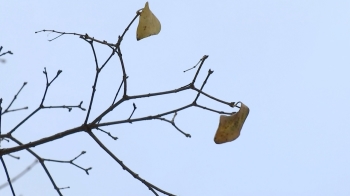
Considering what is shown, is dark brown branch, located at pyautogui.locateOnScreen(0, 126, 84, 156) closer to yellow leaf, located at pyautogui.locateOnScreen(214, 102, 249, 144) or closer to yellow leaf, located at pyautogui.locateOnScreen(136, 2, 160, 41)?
yellow leaf, located at pyautogui.locateOnScreen(136, 2, 160, 41)

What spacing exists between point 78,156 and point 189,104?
3.01 ft

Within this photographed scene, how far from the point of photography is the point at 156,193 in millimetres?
2354

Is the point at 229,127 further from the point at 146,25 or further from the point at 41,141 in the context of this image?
the point at 41,141

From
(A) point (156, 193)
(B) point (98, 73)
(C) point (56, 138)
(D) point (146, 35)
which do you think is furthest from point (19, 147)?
(D) point (146, 35)

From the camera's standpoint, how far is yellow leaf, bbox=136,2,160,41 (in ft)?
7.95

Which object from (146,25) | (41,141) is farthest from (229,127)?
(41,141)

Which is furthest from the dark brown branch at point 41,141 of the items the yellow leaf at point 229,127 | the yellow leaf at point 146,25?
the yellow leaf at point 229,127

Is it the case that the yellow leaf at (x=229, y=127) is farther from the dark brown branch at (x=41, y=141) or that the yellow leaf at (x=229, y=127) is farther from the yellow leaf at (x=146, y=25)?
the dark brown branch at (x=41, y=141)

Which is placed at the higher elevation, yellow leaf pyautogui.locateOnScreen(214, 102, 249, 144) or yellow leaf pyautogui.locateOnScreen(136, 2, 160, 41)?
yellow leaf pyautogui.locateOnScreen(136, 2, 160, 41)

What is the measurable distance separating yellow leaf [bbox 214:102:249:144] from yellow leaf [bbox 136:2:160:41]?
65 centimetres

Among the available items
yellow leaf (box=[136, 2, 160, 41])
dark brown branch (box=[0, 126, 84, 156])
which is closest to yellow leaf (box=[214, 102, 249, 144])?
yellow leaf (box=[136, 2, 160, 41])

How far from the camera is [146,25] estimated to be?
2430 mm

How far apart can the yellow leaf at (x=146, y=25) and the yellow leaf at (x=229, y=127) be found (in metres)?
0.65

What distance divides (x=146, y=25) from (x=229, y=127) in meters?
0.75
